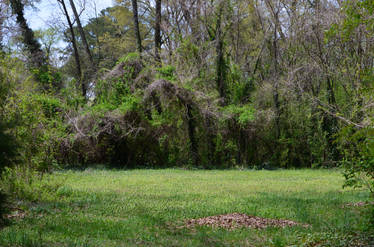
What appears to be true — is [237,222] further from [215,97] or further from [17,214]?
[215,97]

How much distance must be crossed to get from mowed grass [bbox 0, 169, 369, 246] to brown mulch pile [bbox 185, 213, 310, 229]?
242 millimetres

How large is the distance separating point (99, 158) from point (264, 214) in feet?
42.4

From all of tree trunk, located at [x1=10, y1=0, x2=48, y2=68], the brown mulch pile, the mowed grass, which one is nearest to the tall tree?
the mowed grass

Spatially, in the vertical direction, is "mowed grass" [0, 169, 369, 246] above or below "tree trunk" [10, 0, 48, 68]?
below

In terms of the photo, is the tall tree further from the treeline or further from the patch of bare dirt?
the patch of bare dirt

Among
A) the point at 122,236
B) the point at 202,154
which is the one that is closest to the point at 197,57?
the point at 202,154

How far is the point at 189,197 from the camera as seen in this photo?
9.92 metres

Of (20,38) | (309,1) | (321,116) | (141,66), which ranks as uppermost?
(309,1)

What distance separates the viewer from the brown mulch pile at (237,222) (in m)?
6.88

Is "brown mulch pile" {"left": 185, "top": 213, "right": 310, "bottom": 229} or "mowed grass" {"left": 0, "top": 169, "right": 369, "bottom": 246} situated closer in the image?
"mowed grass" {"left": 0, "top": 169, "right": 369, "bottom": 246}

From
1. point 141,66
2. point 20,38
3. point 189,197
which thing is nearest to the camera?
point 189,197

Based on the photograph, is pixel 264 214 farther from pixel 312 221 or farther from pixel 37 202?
pixel 37 202

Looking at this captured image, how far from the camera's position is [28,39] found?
23422 mm

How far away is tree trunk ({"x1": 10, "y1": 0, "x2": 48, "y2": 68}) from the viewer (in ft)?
73.7
